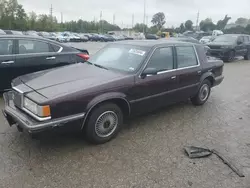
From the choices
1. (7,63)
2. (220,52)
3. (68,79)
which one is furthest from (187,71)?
(220,52)

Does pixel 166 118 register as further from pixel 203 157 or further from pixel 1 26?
pixel 1 26

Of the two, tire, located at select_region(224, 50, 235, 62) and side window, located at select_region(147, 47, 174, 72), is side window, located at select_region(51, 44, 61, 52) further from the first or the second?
tire, located at select_region(224, 50, 235, 62)

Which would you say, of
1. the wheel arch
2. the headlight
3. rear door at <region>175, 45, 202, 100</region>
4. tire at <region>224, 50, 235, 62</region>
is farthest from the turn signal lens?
tire at <region>224, 50, 235, 62</region>

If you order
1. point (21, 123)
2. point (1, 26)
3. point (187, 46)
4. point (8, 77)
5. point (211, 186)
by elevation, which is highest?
point (1, 26)

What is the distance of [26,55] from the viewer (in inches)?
210

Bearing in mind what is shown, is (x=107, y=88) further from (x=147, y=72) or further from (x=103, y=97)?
(x=147, y=72)

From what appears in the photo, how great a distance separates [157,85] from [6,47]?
3507 millimetres

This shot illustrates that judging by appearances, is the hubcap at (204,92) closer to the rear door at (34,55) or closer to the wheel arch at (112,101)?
the wheel arch at (112,101)

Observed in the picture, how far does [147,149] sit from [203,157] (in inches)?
32.0

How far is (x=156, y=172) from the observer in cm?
293

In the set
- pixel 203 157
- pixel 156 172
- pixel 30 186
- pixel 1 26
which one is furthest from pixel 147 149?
pixel 1 26

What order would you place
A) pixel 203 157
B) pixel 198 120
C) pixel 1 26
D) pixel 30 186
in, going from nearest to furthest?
1. pixel 30 186
2. pixel 203 157
3. pixel 198 120
4. pixel 1 26

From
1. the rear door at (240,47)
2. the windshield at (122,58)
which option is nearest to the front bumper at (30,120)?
the windshield at (122,58)

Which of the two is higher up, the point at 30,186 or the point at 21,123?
the point at 21,123
